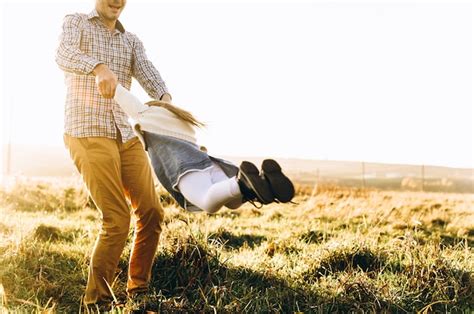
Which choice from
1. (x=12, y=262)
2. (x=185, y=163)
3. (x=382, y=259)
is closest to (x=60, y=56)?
(x=185, y=163)

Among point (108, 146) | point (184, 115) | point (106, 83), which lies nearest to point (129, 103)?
point (106, 83)

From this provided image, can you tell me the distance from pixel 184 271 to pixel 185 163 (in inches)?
61.8

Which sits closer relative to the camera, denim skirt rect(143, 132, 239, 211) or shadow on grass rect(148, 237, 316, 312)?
denim skirt rect(143, 132, 239, 211)

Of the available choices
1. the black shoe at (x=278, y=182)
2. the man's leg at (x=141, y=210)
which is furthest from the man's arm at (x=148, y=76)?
the black shoe at (x=278, y=182)

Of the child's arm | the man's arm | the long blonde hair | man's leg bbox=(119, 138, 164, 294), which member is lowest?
man's leg bbox=(119, 138, 164, 294)

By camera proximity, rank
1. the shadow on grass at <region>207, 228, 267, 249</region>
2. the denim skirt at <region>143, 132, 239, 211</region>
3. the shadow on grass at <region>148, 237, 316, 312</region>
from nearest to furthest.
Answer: the denim skirt at <region>143, 132, 239, 211</region>
the shadow on grass at <region>148, 237, 316, 312</region>
the shadow on grass at <region>207, 228, 267, 249</region>

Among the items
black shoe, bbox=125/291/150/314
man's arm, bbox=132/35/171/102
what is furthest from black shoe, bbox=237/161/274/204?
man's arm, bbox=132/35/171/102

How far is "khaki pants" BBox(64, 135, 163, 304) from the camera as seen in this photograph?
4258 mm

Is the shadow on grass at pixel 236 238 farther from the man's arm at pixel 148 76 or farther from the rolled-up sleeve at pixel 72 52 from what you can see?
the rolled-up sleeve at pixel 72 52

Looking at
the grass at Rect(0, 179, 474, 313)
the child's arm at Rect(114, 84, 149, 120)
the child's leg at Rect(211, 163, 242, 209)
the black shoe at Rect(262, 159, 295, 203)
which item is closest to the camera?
the black shoe at Rect(262, 159, 295, 203)

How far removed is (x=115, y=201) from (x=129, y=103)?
2.59ft

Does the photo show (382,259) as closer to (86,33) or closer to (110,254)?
(110,254)

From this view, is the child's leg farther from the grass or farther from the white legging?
the grass

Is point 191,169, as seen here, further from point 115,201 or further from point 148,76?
point 148,76
